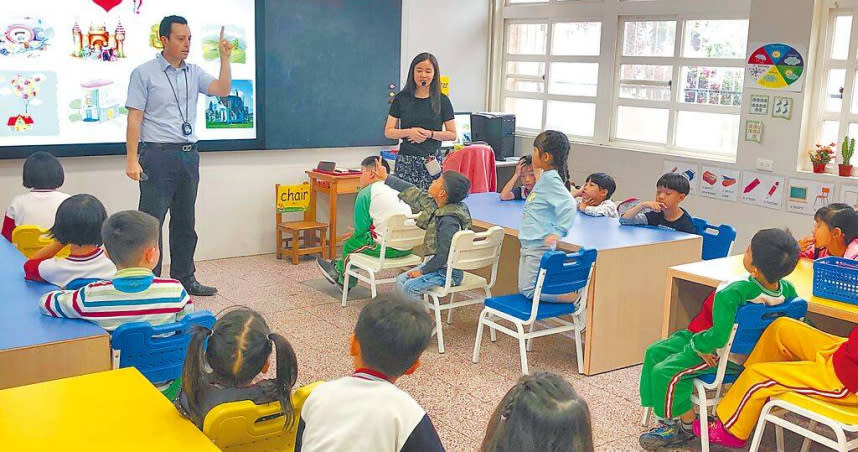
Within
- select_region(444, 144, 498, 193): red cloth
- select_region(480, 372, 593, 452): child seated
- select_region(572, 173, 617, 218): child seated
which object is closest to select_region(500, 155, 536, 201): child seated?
select_region(572, 173, 617, 218): child seated

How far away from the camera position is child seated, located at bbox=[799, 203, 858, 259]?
141 inches

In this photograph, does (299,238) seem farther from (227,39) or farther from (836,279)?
(836,279)

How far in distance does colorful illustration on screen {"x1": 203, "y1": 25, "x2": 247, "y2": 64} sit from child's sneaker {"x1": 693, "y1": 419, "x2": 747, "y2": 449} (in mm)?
4412

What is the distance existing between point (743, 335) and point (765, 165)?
3097mm

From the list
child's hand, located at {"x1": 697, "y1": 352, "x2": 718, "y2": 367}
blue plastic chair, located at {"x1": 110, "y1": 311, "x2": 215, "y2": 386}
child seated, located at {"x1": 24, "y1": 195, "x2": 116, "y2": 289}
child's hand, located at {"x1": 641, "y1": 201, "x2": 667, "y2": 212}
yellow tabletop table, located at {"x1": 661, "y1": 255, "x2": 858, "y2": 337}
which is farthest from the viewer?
child's hand, located at {"x1": 641, "y1": 201, "x2": 667, "y2": 212}

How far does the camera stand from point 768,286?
3105 millimetres

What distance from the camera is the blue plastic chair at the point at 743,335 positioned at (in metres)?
3.04

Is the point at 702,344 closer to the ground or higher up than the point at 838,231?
closer to the ground

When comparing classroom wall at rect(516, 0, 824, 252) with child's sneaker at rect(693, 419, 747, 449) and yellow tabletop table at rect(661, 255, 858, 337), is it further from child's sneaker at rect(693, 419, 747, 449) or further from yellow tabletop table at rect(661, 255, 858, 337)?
child's sneaker at rect(693, 419, 747, 449)

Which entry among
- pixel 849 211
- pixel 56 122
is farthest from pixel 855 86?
pixel 56 122

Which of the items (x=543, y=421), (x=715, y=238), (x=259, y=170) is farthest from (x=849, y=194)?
(x=543, y=421)

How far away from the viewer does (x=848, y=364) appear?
108 inches

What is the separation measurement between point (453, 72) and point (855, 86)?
343 cm

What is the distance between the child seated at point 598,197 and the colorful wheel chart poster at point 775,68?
5.30 ft
